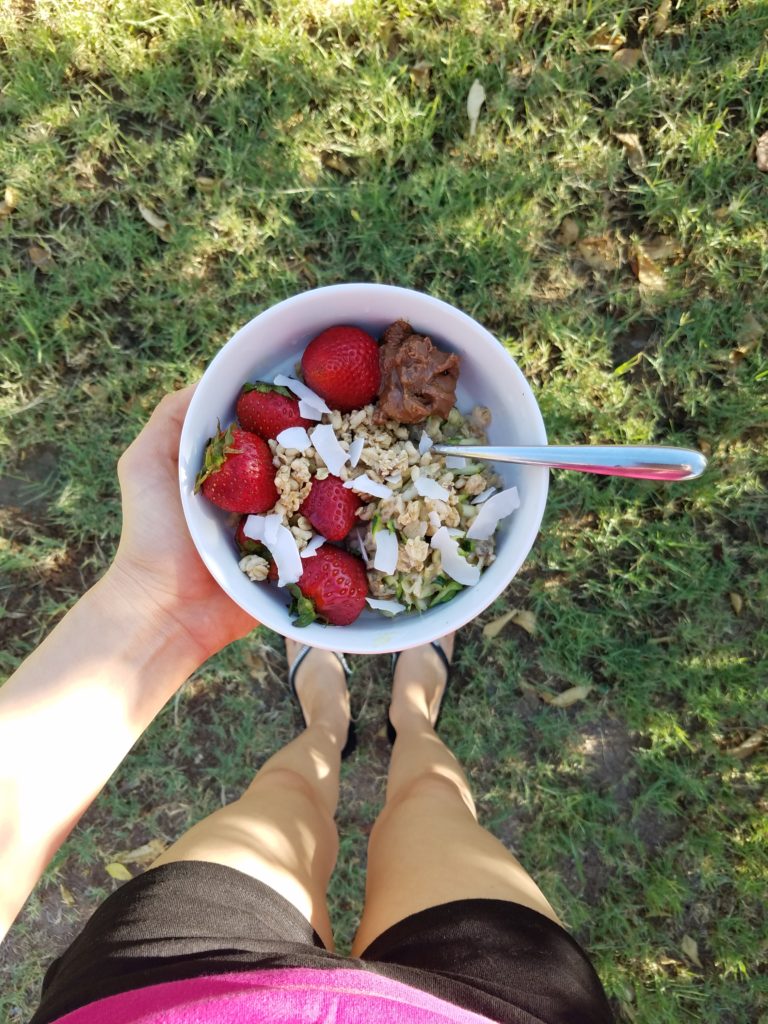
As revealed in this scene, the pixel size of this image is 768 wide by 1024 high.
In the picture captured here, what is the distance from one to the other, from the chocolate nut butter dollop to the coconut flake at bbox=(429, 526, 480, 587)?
241mm

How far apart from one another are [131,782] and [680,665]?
181cm

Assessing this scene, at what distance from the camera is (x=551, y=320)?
2295 mm

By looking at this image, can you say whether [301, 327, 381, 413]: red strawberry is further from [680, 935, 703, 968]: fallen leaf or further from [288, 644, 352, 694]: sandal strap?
[680, 935, 703, 968]: fallen leaf

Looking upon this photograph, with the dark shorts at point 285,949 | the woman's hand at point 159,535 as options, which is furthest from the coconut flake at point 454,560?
the dark shorts at point 285,949

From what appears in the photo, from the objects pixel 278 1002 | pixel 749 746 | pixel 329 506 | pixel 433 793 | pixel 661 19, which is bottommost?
pixel 749 746

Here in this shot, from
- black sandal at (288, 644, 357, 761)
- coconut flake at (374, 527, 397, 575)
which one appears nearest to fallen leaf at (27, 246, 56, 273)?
black sandal at (288, 644, 357, 761)

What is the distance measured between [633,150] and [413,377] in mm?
1429

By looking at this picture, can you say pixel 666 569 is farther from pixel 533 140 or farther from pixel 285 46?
pixel 285 46

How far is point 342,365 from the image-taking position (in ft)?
4.66

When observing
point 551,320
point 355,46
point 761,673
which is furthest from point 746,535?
point 355,46

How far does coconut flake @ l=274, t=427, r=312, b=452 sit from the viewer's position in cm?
143

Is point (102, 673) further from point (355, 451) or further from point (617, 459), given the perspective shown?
point (617, 459)

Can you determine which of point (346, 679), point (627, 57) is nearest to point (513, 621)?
point (346, 679)

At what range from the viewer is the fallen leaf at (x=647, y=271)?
2311 millimetres
